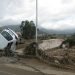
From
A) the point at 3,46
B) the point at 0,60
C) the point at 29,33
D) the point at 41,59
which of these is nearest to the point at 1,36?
the point at 3,46

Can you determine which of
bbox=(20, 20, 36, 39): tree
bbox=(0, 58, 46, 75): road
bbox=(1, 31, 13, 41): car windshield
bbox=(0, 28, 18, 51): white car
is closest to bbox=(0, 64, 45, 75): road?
bbox=(0, 58, 46, 75): road

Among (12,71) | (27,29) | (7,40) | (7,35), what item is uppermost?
(27,29)

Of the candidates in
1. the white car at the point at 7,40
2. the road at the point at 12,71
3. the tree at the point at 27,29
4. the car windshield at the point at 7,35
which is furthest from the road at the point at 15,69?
the tree at the point at 27,29

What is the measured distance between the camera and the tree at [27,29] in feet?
133

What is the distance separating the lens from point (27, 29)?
136 ft

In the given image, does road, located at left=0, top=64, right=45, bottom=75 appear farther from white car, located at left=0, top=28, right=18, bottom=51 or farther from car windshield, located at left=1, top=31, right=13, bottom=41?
car windshield, located at left=1, top=31, right=13, bottom=41

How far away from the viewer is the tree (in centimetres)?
4058

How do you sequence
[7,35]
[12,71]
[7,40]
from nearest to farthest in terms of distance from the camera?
[12,71], [7,40], [7,35]

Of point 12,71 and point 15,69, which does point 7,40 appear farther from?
point 12,71

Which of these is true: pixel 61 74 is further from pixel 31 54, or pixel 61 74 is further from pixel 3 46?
pixel 3 46

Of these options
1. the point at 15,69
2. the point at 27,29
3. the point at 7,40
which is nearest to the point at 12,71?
the point at 15,69

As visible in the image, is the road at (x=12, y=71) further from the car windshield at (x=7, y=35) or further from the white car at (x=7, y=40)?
the car windshield at (x=7, y=35)

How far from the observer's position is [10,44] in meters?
23.6

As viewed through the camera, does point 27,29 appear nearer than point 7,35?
No
